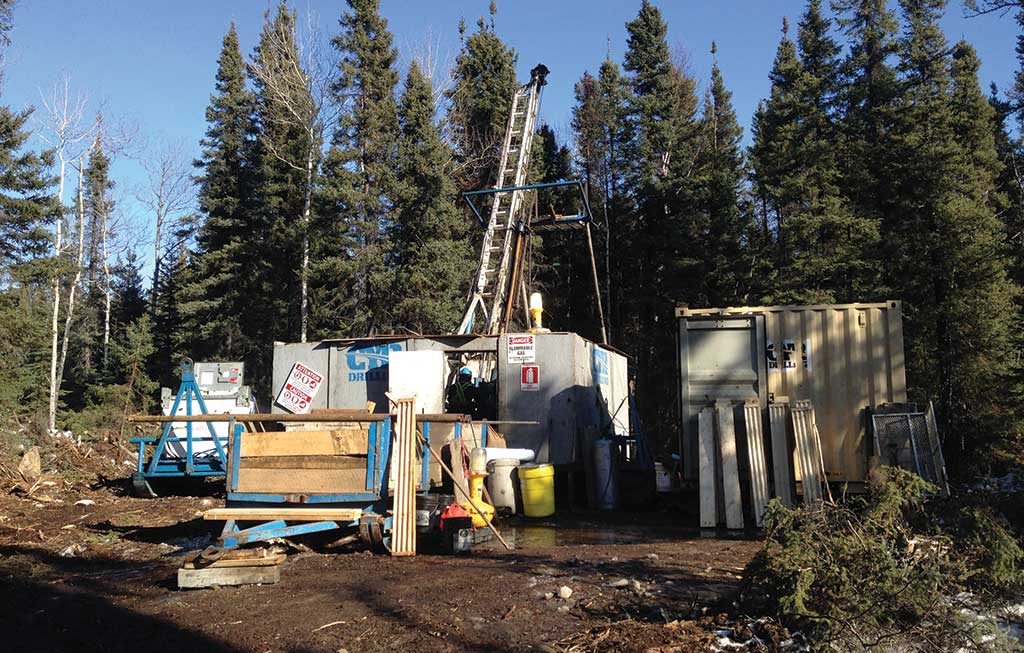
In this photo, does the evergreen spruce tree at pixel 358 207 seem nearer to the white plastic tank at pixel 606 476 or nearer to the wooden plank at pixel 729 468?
the white plastic tank at pixel 606 476

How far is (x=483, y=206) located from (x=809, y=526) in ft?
85.4

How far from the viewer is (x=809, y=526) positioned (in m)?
4.77

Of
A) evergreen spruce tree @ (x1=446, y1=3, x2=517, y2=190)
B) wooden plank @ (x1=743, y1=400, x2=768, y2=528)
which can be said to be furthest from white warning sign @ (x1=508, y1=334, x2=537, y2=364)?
evergreen spruce tree @ (x1=446, y1=3, x2=517, y2=190)

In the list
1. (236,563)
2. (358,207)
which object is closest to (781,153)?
(358,207)

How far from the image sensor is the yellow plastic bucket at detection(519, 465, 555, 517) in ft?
35.7

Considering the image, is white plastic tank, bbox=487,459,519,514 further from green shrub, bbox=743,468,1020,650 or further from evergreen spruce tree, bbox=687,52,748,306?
evergreen spruce tree, bbox=687,52,748,306

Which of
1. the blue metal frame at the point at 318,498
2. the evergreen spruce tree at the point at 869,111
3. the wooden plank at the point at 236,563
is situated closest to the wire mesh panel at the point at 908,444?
the blue metal frame at the point at 318,498

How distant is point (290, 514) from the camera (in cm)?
802

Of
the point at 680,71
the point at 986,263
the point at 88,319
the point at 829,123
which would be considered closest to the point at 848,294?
the point at 986,263

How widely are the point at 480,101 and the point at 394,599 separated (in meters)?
29.3

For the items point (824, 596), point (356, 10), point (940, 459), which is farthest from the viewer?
point (356, 10)

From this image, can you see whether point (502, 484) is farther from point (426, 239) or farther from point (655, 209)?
point (655, 209)

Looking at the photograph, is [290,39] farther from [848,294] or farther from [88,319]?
[88,319]

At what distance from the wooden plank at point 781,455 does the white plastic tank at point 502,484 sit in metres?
3.74
